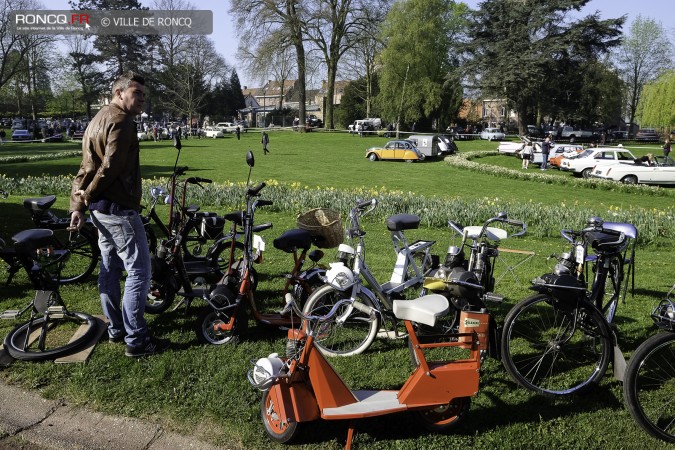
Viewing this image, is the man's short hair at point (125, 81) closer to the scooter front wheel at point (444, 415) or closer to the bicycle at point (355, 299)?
the bicycle at point (355, 299)

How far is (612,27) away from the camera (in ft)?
140

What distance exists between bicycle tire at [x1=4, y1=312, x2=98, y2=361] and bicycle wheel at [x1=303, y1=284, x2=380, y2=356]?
185 cm

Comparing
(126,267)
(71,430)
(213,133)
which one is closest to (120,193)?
(126,267)

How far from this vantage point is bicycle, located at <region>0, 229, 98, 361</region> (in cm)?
410

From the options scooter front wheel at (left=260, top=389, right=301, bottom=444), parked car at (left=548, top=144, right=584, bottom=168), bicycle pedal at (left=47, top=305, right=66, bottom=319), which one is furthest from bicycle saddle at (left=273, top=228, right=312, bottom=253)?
parked car at (left=548, top=144, right=584, bottom=168)

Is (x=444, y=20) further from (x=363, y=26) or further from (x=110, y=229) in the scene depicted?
(x=110, y=229)

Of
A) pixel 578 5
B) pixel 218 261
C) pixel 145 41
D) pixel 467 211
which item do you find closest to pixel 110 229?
pixel 218 261

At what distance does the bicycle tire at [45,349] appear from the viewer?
13.1ft

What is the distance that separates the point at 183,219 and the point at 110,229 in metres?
1.73

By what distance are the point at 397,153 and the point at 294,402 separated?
29.4 m

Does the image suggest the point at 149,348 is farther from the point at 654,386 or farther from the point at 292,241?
the point at 654,386

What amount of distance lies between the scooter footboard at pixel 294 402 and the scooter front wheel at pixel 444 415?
68cm

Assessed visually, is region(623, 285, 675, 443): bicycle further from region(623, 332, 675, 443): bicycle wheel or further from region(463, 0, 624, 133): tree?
region(463, 0, 624, 133): tree

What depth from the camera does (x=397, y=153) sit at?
31.7 meters
